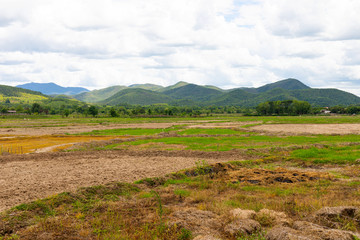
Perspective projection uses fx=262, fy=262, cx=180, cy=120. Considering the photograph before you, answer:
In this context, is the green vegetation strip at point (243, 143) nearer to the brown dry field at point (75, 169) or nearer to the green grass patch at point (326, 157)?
the brown dry field at point (75, 169)

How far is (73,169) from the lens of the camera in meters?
22.1

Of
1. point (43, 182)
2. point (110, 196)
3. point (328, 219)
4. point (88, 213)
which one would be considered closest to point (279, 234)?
point (328, 219)

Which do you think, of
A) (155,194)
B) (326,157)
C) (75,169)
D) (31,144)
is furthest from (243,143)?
(31,144)

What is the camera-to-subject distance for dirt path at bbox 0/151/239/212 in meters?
15.7

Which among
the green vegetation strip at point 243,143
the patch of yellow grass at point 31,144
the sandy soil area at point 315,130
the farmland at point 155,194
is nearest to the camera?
the farmland at point 155,194

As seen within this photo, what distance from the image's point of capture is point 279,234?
8.47 meters

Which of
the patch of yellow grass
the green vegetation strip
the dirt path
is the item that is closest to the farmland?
the dirt path

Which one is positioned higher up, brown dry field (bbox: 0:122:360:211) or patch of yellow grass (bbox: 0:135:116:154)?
brown dry field (bbox: 0:122:360:211)

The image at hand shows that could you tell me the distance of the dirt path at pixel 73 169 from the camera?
15727mm

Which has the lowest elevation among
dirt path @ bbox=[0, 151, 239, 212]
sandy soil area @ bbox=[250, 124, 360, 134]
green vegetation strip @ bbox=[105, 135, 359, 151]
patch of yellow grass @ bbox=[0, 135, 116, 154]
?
patch of yellow grass @ bbox=[0, 135, 116, 154]

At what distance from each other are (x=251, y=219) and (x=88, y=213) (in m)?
7.36

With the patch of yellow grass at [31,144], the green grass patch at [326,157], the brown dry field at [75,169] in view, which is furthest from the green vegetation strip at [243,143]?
the patch of yellow grass at [31,144]

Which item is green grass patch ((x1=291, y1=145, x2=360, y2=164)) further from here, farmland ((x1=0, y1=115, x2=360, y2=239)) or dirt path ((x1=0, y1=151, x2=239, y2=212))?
dirt path ((x1=0, y1=151, x2=239, y2=212))

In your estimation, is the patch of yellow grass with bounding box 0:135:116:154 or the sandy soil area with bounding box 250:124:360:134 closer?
the patch of yellow grass with bounding box 0:135:116:154
